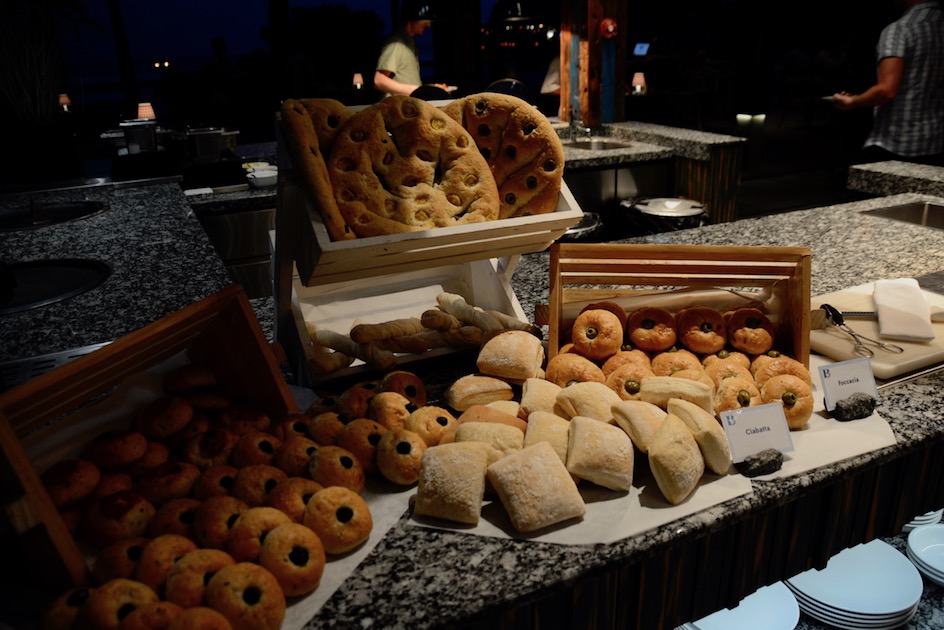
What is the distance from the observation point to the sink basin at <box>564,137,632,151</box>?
16.8 ft

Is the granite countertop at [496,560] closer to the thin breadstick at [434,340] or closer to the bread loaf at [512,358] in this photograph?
the bread loaf at [512,358]

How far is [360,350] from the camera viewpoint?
4.53 feet

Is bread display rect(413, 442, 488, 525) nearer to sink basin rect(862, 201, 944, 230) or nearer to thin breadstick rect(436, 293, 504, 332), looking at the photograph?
thin breadstick rect(436, 293, 504, 332)

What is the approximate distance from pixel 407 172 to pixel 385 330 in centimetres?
34

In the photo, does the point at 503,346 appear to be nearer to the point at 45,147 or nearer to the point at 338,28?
the point at 45,147

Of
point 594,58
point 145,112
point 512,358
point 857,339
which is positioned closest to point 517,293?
point 512,358

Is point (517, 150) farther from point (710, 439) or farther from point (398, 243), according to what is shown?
point (710, 439)

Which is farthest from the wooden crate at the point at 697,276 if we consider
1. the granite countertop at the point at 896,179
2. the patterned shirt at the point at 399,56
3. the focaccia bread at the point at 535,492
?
the patterned shirt at the point at 399,56

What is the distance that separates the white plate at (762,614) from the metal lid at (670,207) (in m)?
2.45

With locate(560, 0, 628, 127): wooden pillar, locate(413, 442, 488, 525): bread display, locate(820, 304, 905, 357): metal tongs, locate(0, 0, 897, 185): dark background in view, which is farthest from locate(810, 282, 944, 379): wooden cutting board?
locate(560, 0, 628, 127): wooden pillar

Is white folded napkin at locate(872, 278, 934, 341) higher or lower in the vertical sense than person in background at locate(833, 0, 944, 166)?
lower

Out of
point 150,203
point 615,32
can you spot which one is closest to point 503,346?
point 150,203

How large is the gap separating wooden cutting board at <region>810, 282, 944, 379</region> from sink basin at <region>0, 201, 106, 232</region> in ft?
9.50

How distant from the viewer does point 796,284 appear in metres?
1.28
